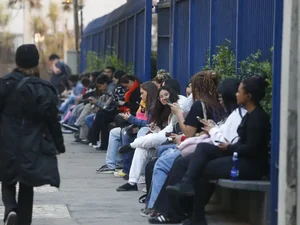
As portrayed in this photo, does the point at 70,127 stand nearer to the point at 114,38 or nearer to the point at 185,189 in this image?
the point at 114,38

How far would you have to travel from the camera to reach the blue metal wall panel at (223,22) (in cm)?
1266

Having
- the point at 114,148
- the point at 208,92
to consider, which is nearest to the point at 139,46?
the point at 114,148

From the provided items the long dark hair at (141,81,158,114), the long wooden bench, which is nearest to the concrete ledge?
the long wooden bench

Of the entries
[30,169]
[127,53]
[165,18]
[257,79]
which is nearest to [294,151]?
[257,79]

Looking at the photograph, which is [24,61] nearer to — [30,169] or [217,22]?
[30,169]

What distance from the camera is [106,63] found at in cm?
2548

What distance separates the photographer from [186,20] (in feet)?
51.8

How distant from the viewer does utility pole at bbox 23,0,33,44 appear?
132 feet

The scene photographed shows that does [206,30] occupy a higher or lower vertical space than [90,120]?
higher

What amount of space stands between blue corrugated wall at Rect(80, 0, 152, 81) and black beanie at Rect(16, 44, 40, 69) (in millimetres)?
8214

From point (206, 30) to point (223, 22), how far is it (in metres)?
1.08

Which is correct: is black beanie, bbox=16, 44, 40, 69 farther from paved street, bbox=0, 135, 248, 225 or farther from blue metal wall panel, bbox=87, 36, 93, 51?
blue metal wall panel, bbox=87, 36, 93, 51

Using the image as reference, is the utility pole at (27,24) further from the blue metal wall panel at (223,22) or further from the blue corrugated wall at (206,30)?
the blue metal wall panel at (223,22)

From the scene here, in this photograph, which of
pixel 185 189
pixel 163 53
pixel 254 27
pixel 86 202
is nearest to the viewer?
pixel 185 189
